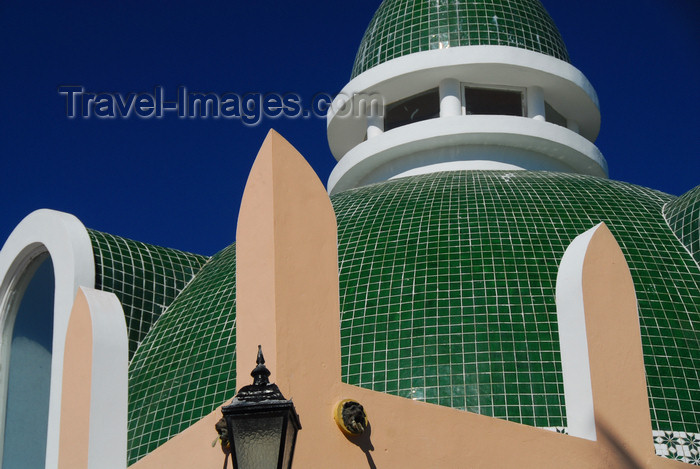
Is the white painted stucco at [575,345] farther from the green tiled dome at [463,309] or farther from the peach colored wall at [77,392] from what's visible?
the peach colored wall at [77,392]

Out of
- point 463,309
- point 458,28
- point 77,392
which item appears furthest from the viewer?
point 458,28

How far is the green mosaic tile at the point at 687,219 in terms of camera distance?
13.2m

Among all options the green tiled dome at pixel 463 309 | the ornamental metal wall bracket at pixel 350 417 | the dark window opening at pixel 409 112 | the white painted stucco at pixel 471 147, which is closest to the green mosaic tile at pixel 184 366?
the green tiled dome at pixel 463 309

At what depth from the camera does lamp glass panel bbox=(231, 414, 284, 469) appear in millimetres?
5297

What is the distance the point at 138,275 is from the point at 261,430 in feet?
31.1

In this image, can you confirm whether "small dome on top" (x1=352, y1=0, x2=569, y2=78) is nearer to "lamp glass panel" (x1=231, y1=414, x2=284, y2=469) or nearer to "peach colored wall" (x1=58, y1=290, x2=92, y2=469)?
"peach colored wall" (x1=58, y1=290, x2=92, y2=469)

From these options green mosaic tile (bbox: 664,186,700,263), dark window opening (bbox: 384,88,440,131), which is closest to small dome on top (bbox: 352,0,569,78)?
dark window opening (bbox: 384,88,440,131)

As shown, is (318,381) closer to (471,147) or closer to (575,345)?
(575,345)

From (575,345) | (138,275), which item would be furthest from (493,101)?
(575,345)

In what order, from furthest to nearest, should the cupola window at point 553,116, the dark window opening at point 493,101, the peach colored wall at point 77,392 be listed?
the cupola window at point 553,116
the dark window opening at point 493,101
the peach colored wall at point 77,392

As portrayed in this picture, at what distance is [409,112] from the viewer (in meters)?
18.2

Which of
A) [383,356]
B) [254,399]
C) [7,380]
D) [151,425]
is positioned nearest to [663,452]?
[383,356]

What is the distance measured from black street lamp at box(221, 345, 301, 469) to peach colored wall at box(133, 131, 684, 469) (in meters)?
0.89

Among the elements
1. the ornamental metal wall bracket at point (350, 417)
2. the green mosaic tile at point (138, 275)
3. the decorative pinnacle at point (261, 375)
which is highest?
the green mosaic tile at point (138, 275)
